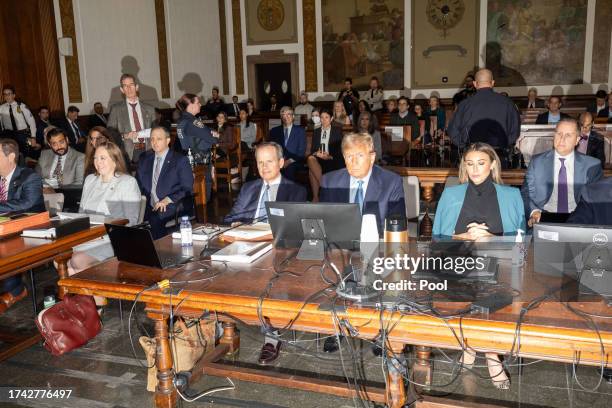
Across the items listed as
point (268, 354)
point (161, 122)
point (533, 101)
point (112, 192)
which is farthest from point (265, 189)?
point (533, 101)

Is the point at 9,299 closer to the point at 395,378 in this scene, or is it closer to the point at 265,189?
the point at 265,189

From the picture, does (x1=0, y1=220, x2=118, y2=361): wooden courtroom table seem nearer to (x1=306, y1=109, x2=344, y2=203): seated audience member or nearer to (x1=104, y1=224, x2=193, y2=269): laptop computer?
(x1=104, y1=224, x2=193, y2=269): laptop computer

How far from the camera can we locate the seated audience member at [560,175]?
156 inches

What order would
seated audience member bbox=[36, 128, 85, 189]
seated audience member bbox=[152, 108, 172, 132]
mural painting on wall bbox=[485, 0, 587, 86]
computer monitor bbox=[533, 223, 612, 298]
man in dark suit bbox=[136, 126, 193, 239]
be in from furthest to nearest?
1. mural painting on wall bbox=[485, 0, 587, 86]
2. seated audience member bbox=[152, 108, 172, 132]
3. seated audience member bbox=[36, 128, 85, 189]
4. man in dark suit bbox=[136, 126, 193, 239]
5. computer monitor bbox=[533, 223, 612, 298]

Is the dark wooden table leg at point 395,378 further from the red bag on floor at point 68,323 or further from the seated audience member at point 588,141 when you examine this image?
the seated audience member at point 588,141

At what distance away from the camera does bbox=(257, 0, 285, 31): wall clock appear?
14719 mm

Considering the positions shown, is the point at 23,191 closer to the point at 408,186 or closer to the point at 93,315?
the point at 93,315

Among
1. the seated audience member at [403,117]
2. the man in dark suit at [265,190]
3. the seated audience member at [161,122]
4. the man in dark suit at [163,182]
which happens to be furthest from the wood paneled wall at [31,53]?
the man in dark suit at [265,190]

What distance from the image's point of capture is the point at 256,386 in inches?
116

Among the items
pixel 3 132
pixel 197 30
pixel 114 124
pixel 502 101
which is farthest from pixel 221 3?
pixel 502 101

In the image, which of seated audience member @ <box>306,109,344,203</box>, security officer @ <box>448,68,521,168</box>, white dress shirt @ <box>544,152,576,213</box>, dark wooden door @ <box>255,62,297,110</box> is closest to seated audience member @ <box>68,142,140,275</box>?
white dress shirt @ <box>544,152,576,213</box>

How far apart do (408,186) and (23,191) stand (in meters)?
2.82

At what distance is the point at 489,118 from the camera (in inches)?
207

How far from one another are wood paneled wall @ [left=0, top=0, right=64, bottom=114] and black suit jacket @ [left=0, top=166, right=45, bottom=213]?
21.4 feet
